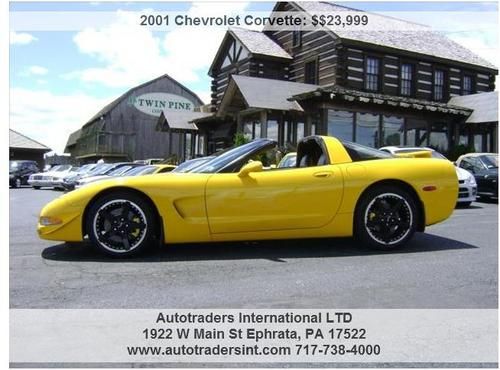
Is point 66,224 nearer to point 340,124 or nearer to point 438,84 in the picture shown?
point 340,124

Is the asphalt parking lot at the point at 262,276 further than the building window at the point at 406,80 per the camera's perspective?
No

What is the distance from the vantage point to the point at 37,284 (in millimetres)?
3818

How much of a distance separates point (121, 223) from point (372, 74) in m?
20.0

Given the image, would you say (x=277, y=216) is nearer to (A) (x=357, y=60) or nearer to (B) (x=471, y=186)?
(B) (x=471, y=186)

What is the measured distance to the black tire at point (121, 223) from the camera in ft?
15.2

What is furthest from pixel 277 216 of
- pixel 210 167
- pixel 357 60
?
pixel 357 60

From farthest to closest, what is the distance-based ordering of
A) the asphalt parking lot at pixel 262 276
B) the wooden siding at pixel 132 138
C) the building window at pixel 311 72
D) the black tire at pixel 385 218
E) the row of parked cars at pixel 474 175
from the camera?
the wooden siding at pixel 132 138 → the building window at pixel 311 72 → the row of parked cars at pixel 474 175 → the black tire at pixel 385 218 → the asphalt parking lot at pixel 262 276

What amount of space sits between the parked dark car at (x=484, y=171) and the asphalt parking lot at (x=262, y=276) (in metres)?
6.73

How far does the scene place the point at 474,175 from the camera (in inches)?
484

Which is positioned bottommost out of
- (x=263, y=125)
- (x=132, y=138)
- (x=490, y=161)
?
(x=490, y=161)

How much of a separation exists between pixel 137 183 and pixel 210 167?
0.76 m

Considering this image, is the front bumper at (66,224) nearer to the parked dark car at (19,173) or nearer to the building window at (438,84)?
the building window at (438,84)

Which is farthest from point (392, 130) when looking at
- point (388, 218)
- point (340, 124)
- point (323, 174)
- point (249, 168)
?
point (249, 168)

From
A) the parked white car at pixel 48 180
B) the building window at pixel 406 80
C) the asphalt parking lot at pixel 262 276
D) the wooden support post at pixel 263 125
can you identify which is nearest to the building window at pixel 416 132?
the building window at pixel 406 80
